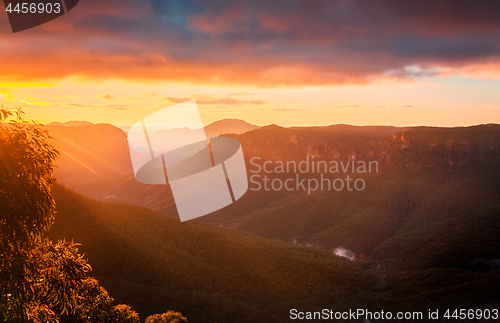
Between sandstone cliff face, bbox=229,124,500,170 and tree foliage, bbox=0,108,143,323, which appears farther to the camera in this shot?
sandstone cliff face, bbox=229,124,500,170

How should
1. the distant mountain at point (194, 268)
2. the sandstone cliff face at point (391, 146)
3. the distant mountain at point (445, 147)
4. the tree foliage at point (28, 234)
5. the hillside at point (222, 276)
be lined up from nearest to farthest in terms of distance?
the tree foliage at point (28, 234), the distant mountain at point (194, 268), the hillside at point (222, 276), the distant mountain at point (445, 147), the sandstone cliff face at point (391, 146)

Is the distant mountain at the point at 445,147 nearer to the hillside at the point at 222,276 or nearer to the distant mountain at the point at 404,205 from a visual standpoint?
the distant mountain at the point at 404,205

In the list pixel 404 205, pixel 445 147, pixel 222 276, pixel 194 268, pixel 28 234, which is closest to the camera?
pixel 28 234

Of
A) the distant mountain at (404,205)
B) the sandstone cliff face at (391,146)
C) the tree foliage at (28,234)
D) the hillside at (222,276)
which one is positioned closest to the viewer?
the tree foliage at (28,234)

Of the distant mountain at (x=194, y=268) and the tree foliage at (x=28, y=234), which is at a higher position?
the tree foliage at (x=28, y=234)

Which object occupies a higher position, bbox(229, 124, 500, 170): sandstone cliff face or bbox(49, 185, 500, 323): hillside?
bbox(229, 124, 500, 170): sandstone cliff face

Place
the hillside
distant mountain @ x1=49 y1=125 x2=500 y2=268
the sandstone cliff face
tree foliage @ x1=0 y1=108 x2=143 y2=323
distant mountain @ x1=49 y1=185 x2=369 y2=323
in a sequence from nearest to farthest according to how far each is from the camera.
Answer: tree foliage @ x1=0 y1=108 x2=143 y2=323 → distant mountain @ x1=49 y1=185 x2=369 y2=323 → the hillside → distant mountain @ x1=49 y1=125 x2=500 y2=268 → the sandstone cliff face

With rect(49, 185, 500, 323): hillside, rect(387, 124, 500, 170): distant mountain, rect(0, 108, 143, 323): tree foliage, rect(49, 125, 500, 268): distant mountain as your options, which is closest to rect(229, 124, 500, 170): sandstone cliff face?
rect(387, 124, 500, 170): distant mountain

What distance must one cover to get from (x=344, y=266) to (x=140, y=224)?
119ft

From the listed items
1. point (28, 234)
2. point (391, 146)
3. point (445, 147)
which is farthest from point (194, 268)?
point (391, 146)

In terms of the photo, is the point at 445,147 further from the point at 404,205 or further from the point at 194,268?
the point at 194,268

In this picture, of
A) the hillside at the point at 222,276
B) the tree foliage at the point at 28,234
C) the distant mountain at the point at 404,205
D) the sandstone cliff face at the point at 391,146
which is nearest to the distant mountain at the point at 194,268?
the hillside at the point at 222,276

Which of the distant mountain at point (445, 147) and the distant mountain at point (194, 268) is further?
the distant mountain at point (445, 147)

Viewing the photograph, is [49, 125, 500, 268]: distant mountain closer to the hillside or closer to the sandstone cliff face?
the sandstone cliff face
